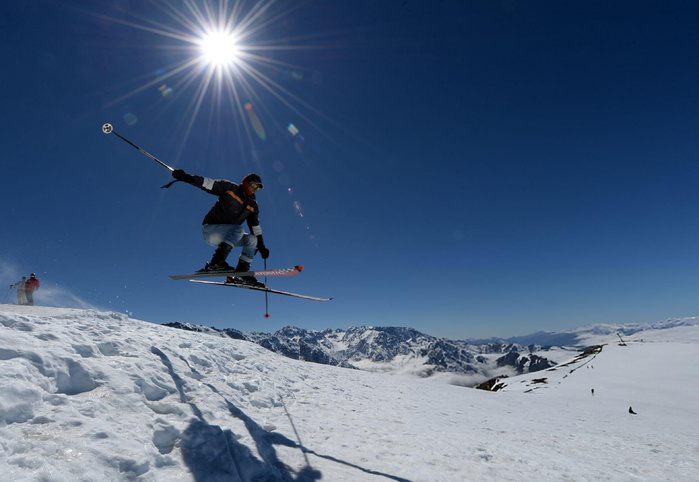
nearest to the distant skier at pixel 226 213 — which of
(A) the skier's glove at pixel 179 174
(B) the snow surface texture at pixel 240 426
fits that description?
(A) the skier's glove at pixel 179 174

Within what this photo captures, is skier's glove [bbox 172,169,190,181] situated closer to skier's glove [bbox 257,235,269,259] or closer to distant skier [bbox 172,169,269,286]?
distant skier [bbox 172,169,269,286]

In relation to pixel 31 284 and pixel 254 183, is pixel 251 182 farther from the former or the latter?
pixel 31 284

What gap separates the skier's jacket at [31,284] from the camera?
66.7 feet

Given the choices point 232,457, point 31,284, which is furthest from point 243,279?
point 31,284

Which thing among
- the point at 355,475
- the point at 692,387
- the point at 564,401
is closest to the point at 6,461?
the point at 355,475

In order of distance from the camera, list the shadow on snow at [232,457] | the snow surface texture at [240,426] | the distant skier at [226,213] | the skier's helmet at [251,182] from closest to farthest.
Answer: the snow surface texture at [240,426] < the shadow on snow at [232,457] < the distant skier at [226,213] < the skier's helmet at [251,182]

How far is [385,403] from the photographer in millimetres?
11453

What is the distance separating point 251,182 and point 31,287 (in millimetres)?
22479

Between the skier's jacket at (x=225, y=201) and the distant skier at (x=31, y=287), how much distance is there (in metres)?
21.1

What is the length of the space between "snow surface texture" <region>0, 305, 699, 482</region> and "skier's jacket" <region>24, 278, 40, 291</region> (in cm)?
1205

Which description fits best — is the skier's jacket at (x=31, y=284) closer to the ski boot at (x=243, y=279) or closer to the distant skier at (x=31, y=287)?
the distant skier at (x=31, y=287)

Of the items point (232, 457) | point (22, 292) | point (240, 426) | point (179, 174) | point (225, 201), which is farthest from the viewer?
point (22, 292)

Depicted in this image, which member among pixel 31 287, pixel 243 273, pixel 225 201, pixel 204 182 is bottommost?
pixel 243 273

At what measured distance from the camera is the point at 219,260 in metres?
8.77
